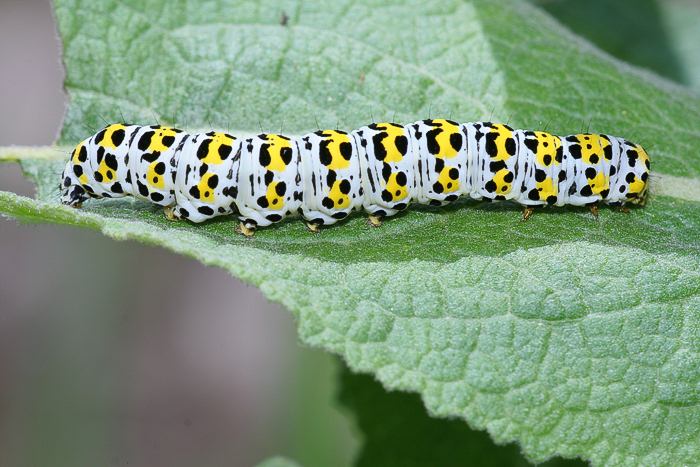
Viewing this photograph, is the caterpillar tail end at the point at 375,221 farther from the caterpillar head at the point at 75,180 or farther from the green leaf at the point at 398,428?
the caterpillar head at the point at 75,180

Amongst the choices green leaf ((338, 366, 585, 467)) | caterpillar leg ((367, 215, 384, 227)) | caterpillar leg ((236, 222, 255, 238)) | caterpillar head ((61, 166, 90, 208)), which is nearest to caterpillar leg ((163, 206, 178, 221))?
caterpillar leg ((236, 222, 255, 238))

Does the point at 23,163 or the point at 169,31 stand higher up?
the point at 169,31

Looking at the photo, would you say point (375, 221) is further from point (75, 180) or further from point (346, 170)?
point (75, 180)

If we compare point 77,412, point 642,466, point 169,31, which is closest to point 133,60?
point 169,31

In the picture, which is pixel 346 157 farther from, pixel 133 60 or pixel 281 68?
pixel 133 60

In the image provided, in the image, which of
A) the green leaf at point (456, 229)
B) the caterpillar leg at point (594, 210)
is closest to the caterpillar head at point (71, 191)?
the green leaf at point (456, 229)
